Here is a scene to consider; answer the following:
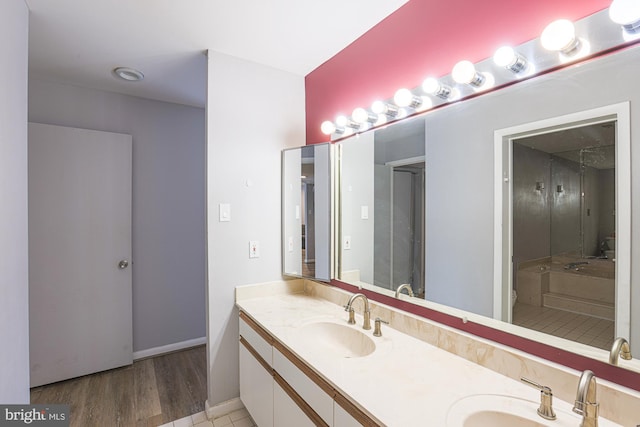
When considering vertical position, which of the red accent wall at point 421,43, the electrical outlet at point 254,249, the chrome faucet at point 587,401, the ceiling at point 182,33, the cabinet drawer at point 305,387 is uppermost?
the ceiling at point 182,33

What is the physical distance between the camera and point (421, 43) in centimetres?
148

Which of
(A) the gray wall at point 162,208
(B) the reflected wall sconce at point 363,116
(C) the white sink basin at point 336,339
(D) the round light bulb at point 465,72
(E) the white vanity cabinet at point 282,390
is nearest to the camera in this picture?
(E) the white vanity cabinet at point 282,390

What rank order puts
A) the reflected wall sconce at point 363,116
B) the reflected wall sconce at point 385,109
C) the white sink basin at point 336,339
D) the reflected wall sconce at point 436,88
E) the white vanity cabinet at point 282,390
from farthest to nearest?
the reflected wall sconce at point 363,116
the reflected wall sconce at point 385,109
the white sink basin at point 336,339
the reflected wall sconce at point 436,88
the white vanity cabinet at point 282,390

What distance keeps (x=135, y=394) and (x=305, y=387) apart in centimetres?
180

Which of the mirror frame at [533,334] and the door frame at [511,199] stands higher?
the door frame at [511,199]

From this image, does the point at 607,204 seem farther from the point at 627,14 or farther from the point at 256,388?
the point at 256,388

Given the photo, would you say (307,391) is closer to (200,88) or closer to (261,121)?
(261,121)

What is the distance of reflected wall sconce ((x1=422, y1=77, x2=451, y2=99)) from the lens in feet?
4.36

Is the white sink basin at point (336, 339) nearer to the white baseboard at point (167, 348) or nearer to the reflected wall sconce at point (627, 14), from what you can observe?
the reflected wall sconce at point (627, 14)

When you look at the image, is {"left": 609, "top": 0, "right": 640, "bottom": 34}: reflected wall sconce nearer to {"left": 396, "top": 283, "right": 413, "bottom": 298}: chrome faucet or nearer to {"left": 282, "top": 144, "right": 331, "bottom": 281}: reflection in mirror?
{"left": 396, "top": 283, "right": 413, "bottom": 298}: chrome faucet

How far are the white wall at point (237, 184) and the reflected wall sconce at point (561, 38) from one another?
1.63 m

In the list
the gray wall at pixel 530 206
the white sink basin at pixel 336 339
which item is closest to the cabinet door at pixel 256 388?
the white sink basin at pixel 336 339

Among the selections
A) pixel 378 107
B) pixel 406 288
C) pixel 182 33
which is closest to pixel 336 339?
pixel 406 288

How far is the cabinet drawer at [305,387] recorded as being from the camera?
3.60 ft
